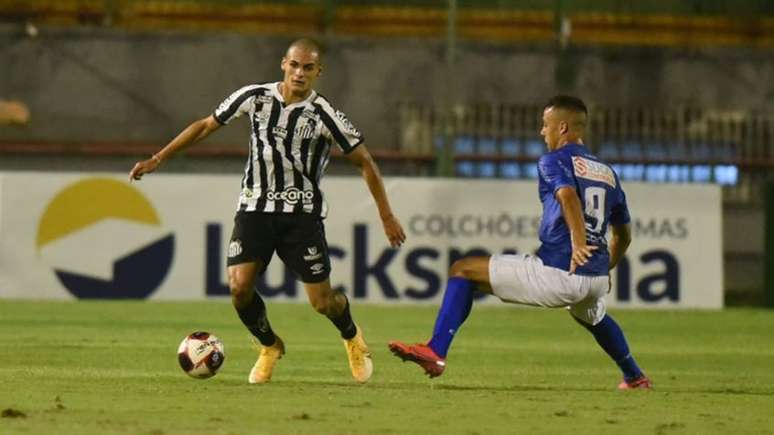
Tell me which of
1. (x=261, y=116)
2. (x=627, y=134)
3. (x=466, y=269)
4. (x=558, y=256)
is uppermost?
(x=261, y=116)

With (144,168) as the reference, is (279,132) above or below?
above

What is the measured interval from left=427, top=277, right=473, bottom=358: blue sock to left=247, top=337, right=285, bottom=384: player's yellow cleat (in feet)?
3.49

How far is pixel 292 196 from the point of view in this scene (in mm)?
10977

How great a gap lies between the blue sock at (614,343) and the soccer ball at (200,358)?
7.12 ft

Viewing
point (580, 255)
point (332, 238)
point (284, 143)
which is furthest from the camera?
point (332, 238)

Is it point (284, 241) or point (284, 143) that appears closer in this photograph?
point (284, 143)

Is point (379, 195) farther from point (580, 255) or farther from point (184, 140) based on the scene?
point (580, 255)

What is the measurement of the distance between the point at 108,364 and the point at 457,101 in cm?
1665

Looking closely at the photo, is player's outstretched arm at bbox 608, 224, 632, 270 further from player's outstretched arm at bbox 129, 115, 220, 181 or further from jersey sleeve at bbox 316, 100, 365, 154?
player's outstretched arm at bbox 129, 115, 220, 181

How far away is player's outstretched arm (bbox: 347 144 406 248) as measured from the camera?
10.9m

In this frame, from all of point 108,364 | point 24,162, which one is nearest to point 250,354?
point 108,364

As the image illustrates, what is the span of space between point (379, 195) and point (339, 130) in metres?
0.45

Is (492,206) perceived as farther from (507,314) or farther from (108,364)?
(108,364)

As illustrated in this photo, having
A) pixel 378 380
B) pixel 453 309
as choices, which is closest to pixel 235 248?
pixel 378 380
